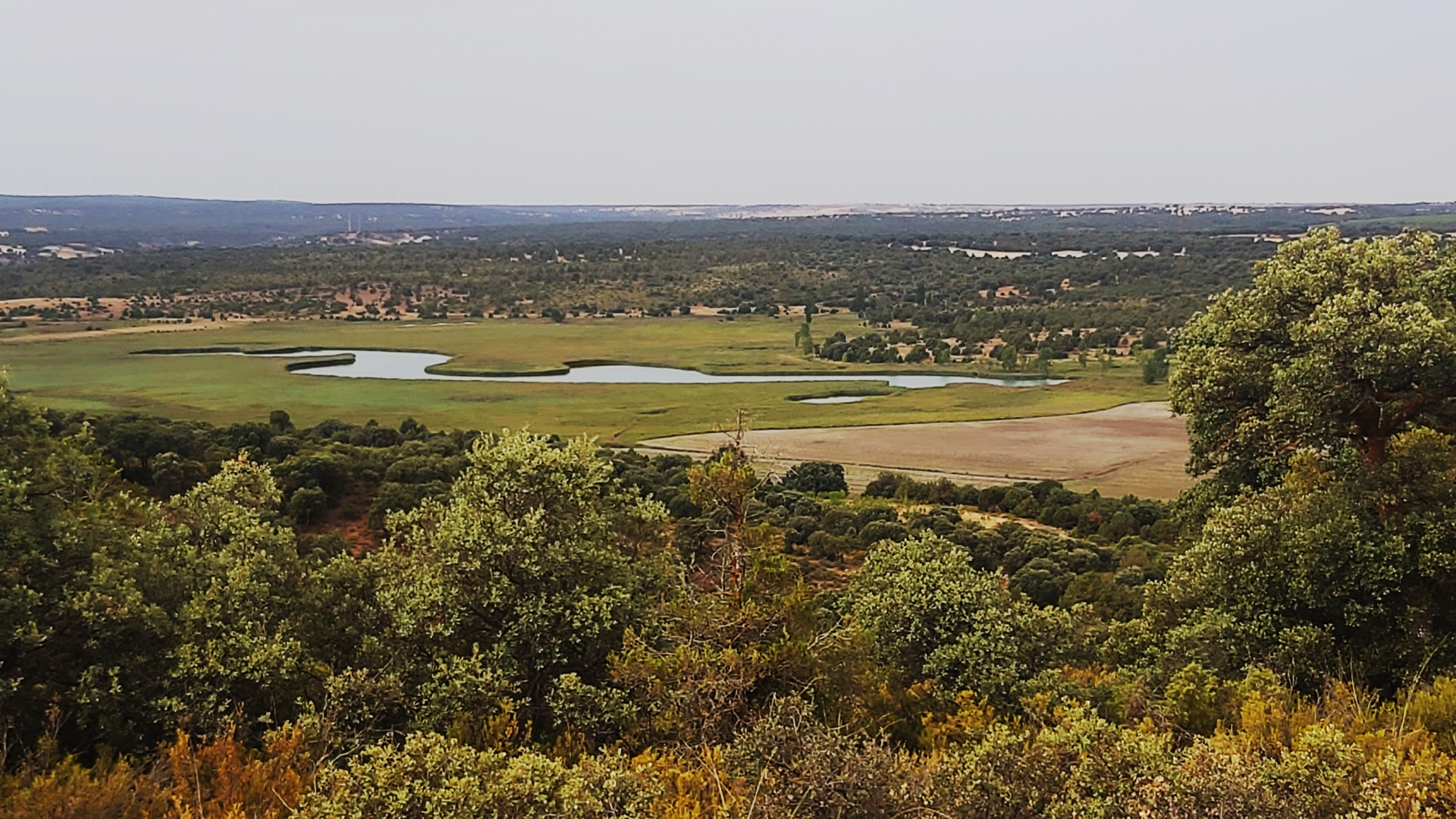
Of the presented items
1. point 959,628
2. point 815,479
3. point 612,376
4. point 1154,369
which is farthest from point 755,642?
point 612,376

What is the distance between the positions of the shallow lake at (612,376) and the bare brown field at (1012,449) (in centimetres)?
1493

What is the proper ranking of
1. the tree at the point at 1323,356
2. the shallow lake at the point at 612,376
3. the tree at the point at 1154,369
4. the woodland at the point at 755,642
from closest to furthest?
the woodland at the point at 755,642, the tree at the point at 1323,356, the tree at the point at 1154,369, the shallow lake at the point at 612,376

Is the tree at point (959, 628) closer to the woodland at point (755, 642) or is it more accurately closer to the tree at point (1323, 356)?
the woodland at point (755, 642)

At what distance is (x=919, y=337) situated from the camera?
107 metres

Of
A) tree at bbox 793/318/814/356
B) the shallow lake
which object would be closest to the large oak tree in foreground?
the shallow lake

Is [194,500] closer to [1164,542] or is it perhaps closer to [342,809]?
[342,809]

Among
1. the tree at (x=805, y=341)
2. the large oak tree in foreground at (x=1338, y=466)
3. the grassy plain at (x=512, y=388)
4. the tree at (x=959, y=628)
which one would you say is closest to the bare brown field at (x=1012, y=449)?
the grassy plain at (x=512, y=388)

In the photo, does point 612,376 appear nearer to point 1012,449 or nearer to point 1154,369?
point 1012,449

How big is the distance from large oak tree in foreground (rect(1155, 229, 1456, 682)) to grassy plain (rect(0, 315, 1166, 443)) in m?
44.7

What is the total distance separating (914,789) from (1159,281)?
488ft

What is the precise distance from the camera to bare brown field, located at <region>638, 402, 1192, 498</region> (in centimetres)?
5406

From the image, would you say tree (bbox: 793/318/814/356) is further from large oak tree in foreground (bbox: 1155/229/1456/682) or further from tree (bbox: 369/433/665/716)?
tree (bbox: 369/433/665/716)

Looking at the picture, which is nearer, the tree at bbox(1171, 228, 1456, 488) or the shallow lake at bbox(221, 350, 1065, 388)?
the tree at bbox(1171, 228, 1456, 488)

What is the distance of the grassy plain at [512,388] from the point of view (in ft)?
228
